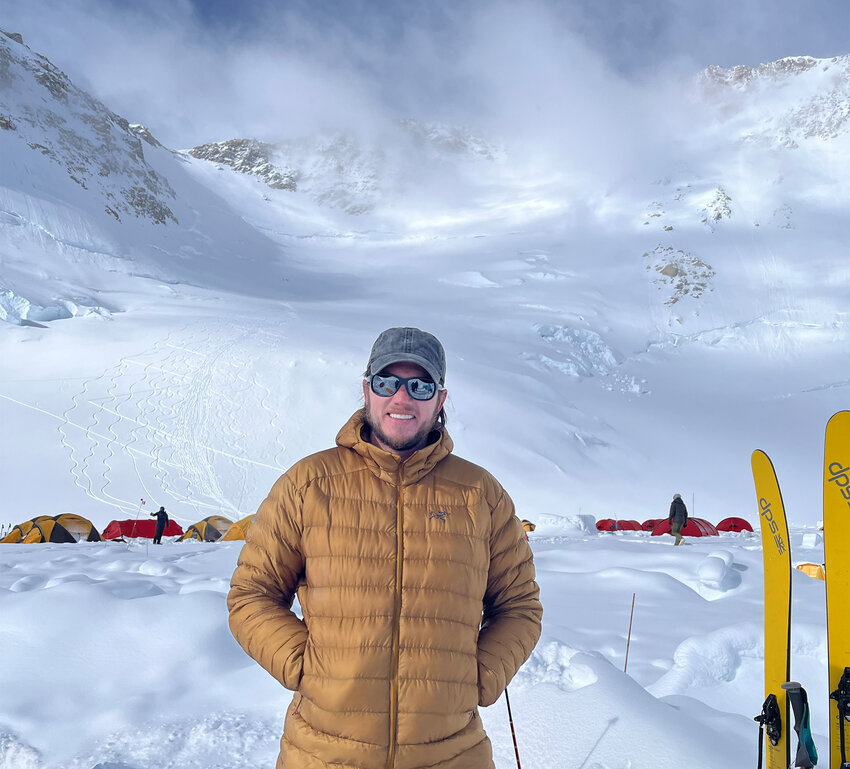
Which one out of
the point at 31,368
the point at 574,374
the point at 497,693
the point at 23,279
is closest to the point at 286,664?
the point at 497,693

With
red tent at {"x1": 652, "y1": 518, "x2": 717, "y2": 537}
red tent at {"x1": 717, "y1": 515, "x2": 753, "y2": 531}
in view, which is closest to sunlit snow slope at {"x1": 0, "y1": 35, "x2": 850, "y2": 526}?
red tent at {"x1": 717, "y1": 515, "x2": 753, "y2": 531}

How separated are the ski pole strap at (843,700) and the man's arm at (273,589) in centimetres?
247

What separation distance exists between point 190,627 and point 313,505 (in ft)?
9.81

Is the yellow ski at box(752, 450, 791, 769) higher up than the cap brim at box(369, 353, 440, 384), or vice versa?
the cap brim at box(369, 353, 440, 384)

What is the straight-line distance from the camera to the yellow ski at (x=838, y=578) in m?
2.96

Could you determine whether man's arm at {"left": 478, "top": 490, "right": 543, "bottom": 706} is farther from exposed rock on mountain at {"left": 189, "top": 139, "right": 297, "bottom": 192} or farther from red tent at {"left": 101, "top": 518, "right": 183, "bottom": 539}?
exposed rock on mountain at {"left": 189, "top": 139, "right": 297, "bottom": 192}

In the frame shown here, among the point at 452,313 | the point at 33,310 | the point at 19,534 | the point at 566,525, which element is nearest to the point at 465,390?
the point at 566,525

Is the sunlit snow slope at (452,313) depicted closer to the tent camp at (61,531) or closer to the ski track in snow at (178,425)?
the ski track in snow at (178,425)

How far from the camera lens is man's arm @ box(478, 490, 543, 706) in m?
1.96

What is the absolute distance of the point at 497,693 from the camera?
1.94 metres

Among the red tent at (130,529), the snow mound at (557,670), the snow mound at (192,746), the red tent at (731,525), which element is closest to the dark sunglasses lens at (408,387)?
the snow mound at (192,746)

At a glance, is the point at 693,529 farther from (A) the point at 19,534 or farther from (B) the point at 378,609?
(B) the point at 378,609

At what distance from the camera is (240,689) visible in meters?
3.87

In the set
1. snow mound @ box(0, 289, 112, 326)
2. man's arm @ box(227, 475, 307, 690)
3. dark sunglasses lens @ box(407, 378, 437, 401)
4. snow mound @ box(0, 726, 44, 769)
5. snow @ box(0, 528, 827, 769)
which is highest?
snow mound @ box(0, 289, 112, 326)
